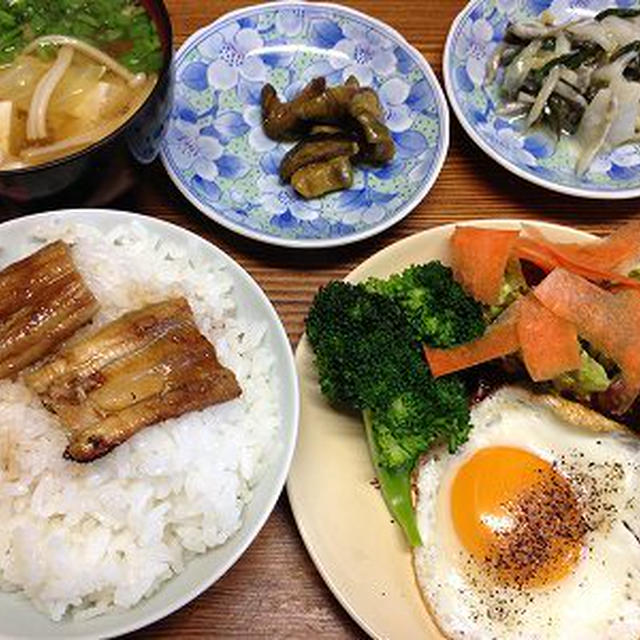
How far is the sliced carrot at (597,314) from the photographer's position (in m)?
2.35

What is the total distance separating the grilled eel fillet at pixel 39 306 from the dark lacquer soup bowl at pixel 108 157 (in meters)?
0.19

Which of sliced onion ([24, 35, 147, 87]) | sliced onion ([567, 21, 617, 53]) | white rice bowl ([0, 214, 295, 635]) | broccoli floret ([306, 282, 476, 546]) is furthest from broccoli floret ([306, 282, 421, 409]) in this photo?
sliced onion ([567, 21, 617, 53])

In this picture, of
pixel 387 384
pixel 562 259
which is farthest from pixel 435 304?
pixel 562 259

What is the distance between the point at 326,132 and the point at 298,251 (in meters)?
0.44

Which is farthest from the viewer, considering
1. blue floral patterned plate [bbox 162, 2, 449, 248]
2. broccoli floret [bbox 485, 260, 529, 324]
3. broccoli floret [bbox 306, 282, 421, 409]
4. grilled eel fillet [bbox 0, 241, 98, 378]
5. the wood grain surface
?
blue floral patterned plate [bbox 162, 2, 449, 248]

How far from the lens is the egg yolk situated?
2.29m

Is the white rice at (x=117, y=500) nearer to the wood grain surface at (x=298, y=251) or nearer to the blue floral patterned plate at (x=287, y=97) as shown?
the wood grain surface at (x=298, y=251)

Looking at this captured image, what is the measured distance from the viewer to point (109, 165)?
7.45 feet

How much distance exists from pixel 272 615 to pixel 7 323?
960 mm

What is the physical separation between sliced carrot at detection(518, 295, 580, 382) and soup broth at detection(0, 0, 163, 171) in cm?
122

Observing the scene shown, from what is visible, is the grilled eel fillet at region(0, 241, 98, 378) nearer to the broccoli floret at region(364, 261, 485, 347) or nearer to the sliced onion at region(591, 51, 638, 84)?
the broccoli floret at region(364, 261, 485, 347)

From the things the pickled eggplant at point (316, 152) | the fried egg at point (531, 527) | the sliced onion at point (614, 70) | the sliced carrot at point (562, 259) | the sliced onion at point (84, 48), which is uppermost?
the sliced onion at point (84, 48)

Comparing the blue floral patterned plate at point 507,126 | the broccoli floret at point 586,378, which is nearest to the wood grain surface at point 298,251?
the blue floral patterned plate at point 507,126

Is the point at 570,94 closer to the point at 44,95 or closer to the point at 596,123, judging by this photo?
the point at 596,123
